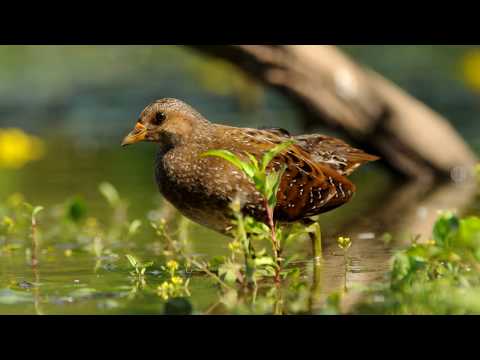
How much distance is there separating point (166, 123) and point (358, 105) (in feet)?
14.7

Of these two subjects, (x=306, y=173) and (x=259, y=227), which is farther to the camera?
(x=306, y=173)

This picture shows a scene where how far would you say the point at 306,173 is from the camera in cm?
668

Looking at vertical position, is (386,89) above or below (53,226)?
above

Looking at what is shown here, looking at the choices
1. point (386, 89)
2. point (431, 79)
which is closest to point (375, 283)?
point (386, 89)

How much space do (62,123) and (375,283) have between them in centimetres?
1252

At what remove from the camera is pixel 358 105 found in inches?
430

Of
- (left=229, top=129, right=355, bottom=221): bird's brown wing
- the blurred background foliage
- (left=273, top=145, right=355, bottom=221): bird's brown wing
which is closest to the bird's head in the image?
(left=229, top=129, right=355, bottom=221): bird's brown wing

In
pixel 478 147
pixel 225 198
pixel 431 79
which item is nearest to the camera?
pixel 225 198

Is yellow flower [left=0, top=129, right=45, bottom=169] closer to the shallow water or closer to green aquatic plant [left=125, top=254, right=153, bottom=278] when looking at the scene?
the shallow water

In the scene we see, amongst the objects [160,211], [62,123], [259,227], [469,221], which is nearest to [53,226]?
[160,211]

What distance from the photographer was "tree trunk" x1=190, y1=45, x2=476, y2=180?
10297mm

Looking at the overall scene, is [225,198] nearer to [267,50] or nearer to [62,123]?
[267,50]

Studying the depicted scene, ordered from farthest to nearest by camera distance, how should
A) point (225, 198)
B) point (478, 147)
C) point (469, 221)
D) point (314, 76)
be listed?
point (478, 147), point (314, 76), point (225, 198), point (469, 221)

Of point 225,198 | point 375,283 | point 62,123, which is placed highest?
point 62,123
